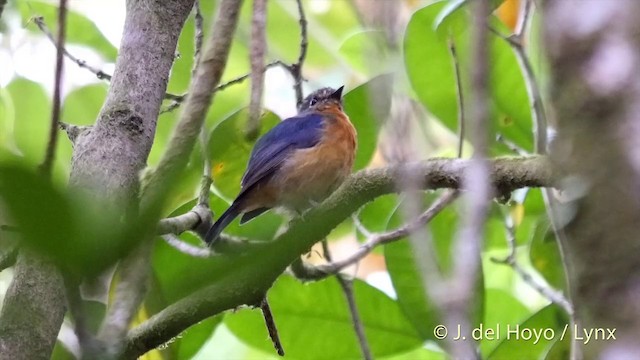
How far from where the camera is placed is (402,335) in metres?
2.58

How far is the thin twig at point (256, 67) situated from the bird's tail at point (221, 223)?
1455mm

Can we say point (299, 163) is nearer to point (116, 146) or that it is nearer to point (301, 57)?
point (301, 57)

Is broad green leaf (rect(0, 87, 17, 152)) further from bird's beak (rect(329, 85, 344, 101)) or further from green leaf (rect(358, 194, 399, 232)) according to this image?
bird's beak (rect(329, 85, 344, 101))

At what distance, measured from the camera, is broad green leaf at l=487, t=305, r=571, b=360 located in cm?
242

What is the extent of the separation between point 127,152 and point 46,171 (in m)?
0.96

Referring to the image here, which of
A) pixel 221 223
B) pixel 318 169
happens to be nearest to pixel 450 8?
pixel 221 223

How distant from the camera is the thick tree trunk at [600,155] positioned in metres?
0.76

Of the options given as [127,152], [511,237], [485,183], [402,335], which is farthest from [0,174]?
[511,237]

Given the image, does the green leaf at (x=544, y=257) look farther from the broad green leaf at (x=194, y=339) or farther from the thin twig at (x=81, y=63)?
the thin twig at (x=81, y=63)

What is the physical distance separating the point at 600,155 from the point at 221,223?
6.08ft

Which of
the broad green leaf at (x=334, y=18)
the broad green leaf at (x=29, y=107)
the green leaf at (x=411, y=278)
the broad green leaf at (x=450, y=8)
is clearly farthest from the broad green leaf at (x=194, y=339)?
the broad green leaf at (x=334, y=18)

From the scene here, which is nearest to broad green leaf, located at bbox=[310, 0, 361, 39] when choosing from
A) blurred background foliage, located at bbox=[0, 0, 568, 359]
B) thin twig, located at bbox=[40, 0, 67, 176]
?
blurred background foliage, located at bbox=[0, 0, 568, 359]

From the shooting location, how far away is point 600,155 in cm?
80

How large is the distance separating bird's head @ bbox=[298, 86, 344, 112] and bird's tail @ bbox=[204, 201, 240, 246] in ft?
4.31
